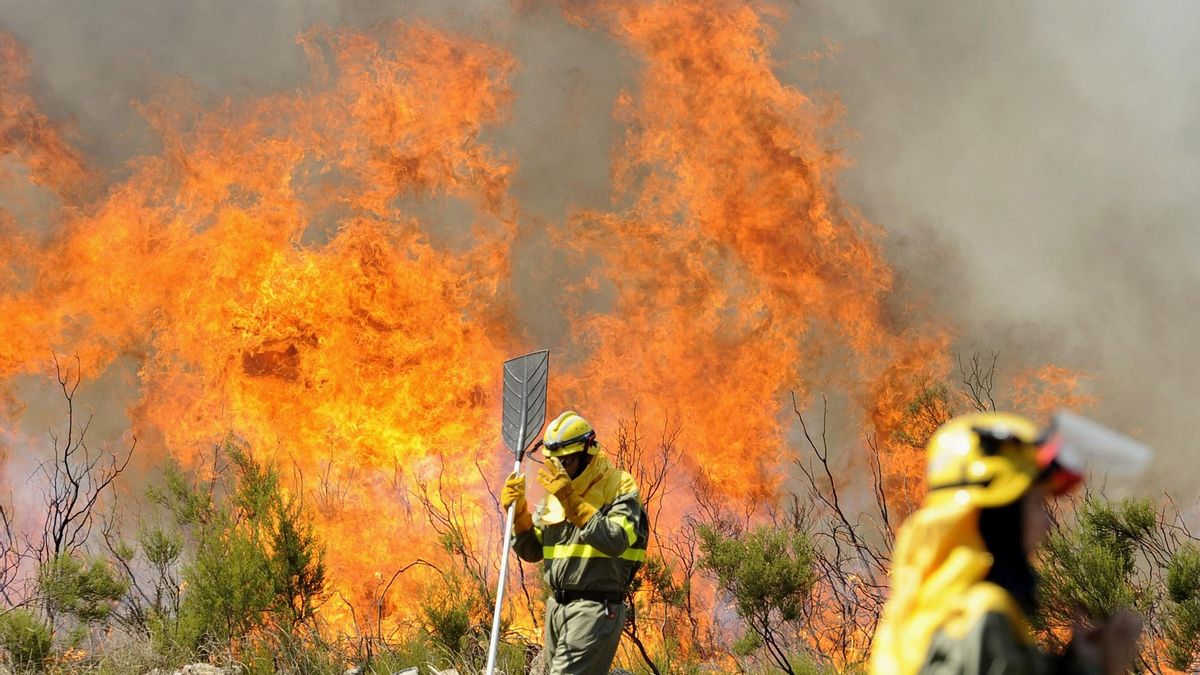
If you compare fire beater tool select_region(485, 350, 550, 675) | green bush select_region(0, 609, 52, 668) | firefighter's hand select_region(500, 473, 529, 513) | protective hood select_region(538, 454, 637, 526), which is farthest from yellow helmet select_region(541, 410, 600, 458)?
green bush select_region(0, 609, 52, 668)

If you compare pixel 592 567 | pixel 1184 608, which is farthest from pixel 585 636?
pixel 1184 608

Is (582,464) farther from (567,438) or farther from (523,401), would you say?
(523,401)

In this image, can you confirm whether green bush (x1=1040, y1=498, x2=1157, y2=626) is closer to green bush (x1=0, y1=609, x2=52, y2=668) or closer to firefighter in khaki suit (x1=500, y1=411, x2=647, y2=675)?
firefighter in khaki suit (x1=500, y1=411, x2=647, y2=675)

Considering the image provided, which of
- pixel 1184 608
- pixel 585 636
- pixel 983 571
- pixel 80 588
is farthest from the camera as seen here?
pixel 80 588

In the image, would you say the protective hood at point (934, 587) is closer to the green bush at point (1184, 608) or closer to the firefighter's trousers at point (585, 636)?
the firefighter's trousers at point (585, 636)

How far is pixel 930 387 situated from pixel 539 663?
532 centimetres

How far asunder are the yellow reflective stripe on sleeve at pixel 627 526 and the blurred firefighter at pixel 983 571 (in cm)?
323

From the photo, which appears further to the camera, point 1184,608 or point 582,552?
point 1184,608

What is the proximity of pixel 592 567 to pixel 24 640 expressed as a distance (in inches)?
219

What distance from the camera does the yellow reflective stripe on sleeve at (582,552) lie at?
513 centimetres

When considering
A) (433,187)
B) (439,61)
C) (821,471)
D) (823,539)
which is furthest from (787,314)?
(439,61)

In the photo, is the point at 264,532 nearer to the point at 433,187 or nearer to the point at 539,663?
the point at 539,663

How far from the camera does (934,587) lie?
5.90 feet

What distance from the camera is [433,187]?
15.7 m
